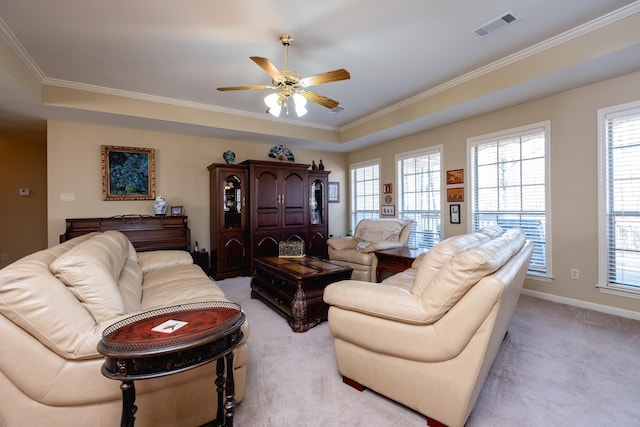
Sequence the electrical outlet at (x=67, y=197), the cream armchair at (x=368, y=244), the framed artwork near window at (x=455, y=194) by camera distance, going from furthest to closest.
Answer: the framed artwork near window at (x=455, y=194)
the electrical outlet at (x=67, y=197)
the cream armchair at (x=368, y=244)

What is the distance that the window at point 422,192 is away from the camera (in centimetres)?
490

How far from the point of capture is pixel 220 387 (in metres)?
1.41

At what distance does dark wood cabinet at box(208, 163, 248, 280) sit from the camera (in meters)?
4.77

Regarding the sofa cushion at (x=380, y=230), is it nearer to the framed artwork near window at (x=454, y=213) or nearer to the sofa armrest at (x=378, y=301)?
the framed artwork near window at (x=454, y=213)

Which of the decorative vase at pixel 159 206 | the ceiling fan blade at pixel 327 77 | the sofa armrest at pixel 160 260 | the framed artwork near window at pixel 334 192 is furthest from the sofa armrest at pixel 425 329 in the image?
the framed artwork near window at pixel 334 192

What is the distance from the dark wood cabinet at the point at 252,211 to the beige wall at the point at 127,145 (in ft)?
0.96

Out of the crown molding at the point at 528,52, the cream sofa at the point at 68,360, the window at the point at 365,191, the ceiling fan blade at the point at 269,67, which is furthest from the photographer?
the window at the point at 365,191

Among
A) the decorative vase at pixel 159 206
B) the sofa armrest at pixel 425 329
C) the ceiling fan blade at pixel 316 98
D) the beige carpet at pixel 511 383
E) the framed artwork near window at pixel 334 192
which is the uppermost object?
the ceiling fan blade at pixel 316 98

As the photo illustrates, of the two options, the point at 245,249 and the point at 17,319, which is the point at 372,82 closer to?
the point at 245,249

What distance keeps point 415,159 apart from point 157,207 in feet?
14.9

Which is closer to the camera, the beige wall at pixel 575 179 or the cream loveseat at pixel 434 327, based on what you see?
the cream loveseat at pixel 434 327

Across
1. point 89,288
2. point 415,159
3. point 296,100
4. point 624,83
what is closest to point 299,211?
point 415,159

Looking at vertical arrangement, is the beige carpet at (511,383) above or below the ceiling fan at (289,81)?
below

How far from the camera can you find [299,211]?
5.52 m
